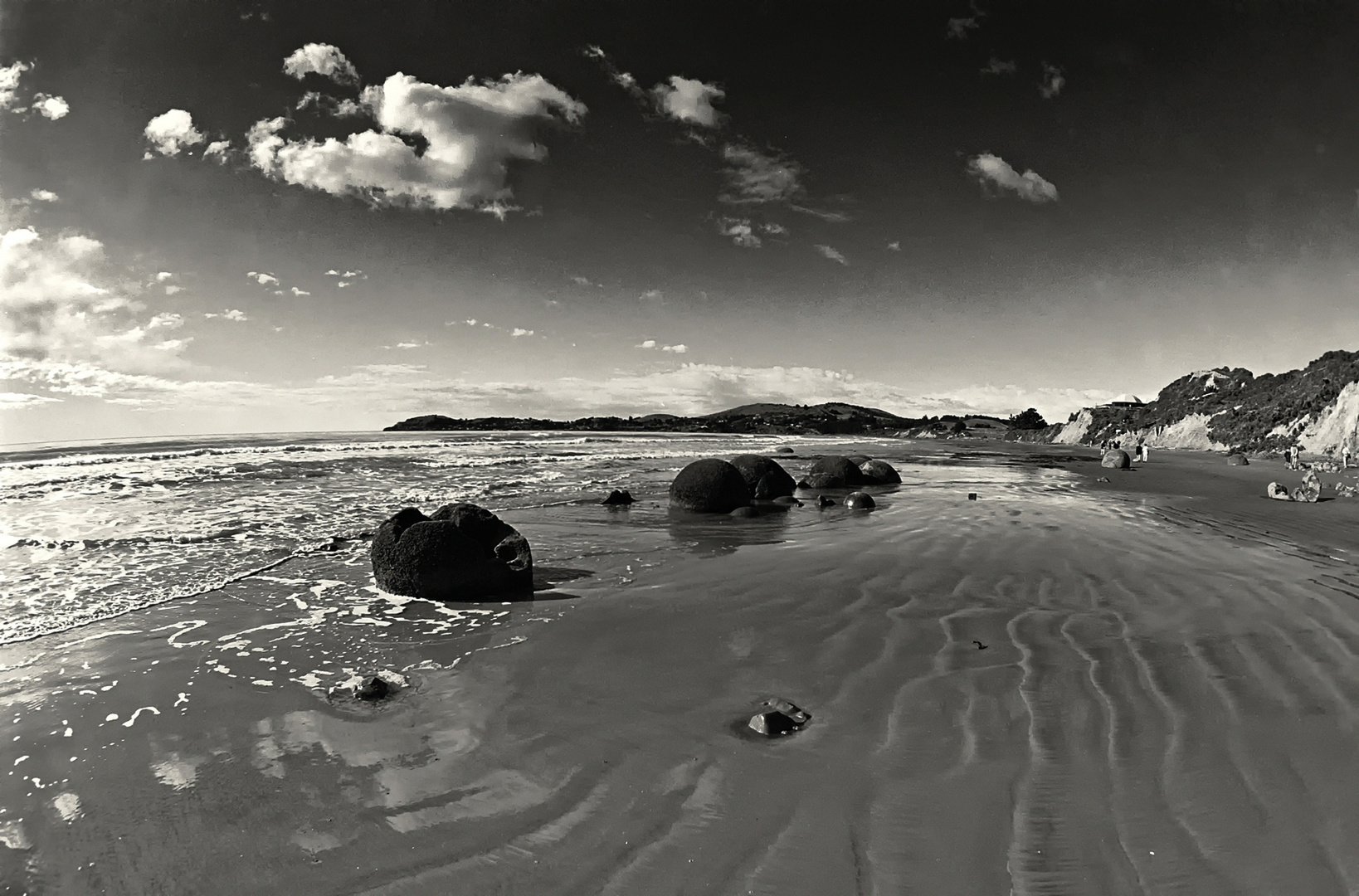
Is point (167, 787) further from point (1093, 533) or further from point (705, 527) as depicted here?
point (1093, 533)

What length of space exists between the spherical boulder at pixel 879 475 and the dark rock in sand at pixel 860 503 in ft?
17.4

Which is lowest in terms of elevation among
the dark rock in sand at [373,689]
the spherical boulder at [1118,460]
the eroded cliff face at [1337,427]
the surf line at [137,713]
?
the surf line at [137,713]

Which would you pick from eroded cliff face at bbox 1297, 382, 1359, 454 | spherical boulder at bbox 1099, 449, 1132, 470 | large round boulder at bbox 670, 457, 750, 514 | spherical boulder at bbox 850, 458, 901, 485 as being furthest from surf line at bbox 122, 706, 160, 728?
eroded cliff face at bbox 1297, 382, 1359, 454

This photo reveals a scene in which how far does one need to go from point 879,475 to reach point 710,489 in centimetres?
797

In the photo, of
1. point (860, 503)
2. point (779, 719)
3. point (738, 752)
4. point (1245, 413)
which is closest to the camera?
point (738, 752)

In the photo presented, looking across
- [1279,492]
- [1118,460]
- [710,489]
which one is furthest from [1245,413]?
[710,489]

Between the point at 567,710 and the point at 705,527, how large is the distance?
7.44m

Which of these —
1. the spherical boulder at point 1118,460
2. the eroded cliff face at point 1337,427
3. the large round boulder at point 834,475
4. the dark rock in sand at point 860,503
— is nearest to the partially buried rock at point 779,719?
the dark rock in sand at point 860,503

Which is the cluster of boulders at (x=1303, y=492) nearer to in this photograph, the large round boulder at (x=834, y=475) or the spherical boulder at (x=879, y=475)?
the spherical boulder at (x=879, y=475)

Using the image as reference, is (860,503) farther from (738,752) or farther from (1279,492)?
(738,752)

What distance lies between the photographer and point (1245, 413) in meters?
38.9

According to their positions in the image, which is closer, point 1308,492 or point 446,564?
point 446,564

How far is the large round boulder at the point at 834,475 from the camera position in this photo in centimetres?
1891

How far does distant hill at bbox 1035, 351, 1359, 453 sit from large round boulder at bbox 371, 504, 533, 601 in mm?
33428
